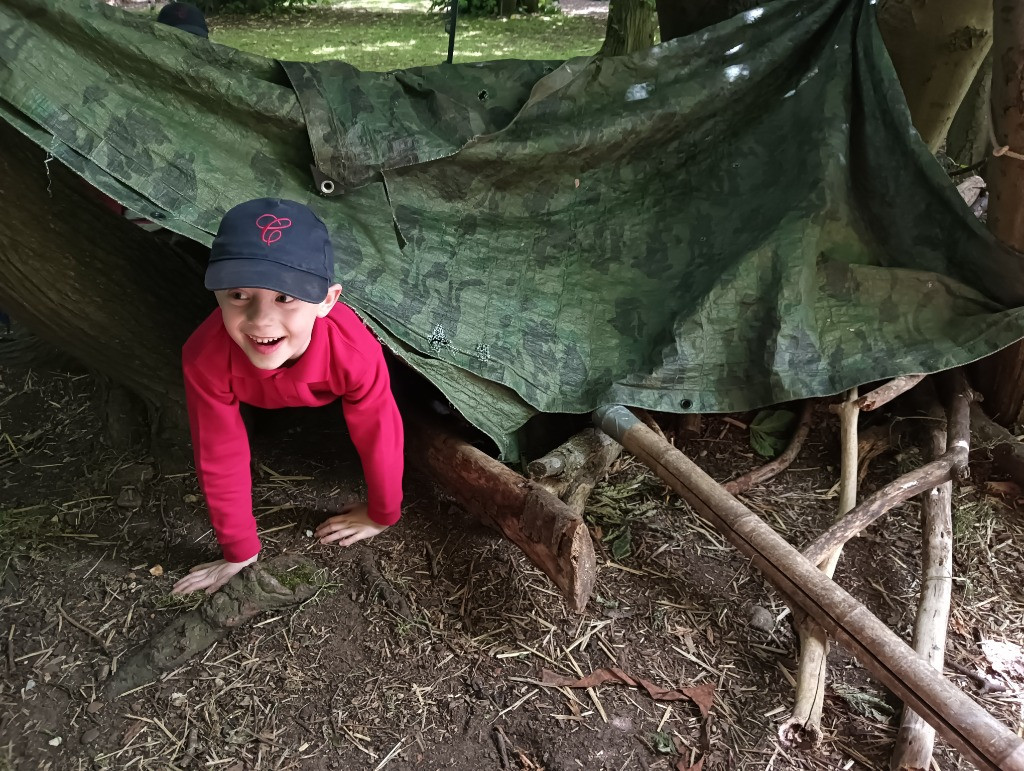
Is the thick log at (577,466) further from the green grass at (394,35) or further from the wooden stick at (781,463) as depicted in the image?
the green grass at (394,35)

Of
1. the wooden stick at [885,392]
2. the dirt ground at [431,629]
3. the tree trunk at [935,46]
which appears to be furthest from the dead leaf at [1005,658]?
the tree trunk at [935,46]

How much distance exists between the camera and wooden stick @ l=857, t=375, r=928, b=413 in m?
2.51

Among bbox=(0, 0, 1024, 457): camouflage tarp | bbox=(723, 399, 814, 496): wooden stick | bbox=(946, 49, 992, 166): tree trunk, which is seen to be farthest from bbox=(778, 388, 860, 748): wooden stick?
bbox=(946, 49, 992, 166): tree trunk

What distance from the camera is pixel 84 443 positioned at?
2822mm

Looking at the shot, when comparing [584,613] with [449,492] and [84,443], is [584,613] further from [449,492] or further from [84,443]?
[84,443]

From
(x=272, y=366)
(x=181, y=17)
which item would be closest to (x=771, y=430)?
(x=272, y=366)

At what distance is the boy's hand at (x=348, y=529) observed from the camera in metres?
2.41

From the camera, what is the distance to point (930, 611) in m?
2.05

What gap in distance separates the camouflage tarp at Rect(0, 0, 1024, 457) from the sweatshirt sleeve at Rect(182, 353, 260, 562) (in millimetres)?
504

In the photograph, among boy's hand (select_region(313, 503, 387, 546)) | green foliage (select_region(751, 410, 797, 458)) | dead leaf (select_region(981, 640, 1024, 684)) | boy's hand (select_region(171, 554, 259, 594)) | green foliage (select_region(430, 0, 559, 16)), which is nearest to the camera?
dead leaf (select_region(981, 640, 1024, 684))

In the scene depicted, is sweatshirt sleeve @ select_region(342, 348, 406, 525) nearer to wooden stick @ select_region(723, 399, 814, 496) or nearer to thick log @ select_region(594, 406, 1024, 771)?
thick log @ select_region(594, 406, 1024, 771)

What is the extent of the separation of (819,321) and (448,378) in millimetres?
1299

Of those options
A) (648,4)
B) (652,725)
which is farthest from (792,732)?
(648,4)

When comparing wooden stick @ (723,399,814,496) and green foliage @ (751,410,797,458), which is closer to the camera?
wooden stick @ (723,399,814,496)
